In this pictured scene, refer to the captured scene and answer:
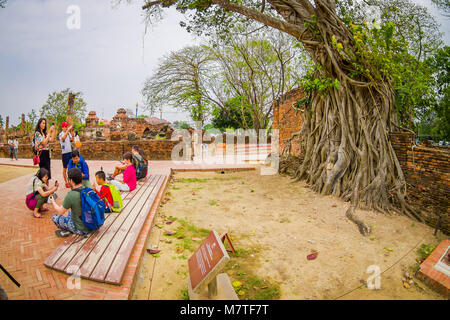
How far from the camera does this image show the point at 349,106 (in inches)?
251

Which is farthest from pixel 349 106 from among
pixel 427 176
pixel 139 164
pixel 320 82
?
pixel 139 164

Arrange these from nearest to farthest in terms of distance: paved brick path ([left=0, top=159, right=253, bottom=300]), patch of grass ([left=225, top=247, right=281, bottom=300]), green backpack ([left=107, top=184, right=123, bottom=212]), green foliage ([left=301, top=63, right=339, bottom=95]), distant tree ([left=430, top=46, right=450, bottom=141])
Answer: paved brick path ([left=0, top=159, right=253, bottom=300])
patch of grass ([left=225, top=247, right=281, bottom=300])
green backpack ([left=107, top=184, right=123, bottom=212])
green foliage ([left=301, top=63, right=339, bottom=95])
distant tree ([left=430, top=46, right=450, bottom=141])

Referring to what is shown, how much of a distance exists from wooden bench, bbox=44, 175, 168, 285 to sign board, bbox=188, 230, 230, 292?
2.36 feet

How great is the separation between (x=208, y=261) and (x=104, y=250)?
4.49 feet

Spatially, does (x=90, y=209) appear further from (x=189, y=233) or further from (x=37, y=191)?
(x=189, y=233)

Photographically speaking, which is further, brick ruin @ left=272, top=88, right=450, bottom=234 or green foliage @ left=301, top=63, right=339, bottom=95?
green foliage @ left=301, top=63, right=339, bottom=95

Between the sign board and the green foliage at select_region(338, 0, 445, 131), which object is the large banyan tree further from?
the sign board

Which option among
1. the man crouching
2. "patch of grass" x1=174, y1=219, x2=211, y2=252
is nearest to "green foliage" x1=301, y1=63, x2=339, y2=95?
"patch of grass" x1=174, y1=219, x2=211, y2=252

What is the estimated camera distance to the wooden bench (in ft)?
8.49

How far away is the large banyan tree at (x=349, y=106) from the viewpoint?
5648 mm

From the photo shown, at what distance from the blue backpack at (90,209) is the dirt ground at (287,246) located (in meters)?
0.76

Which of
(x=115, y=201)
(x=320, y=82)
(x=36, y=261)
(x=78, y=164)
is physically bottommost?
(x=36, y=261)
